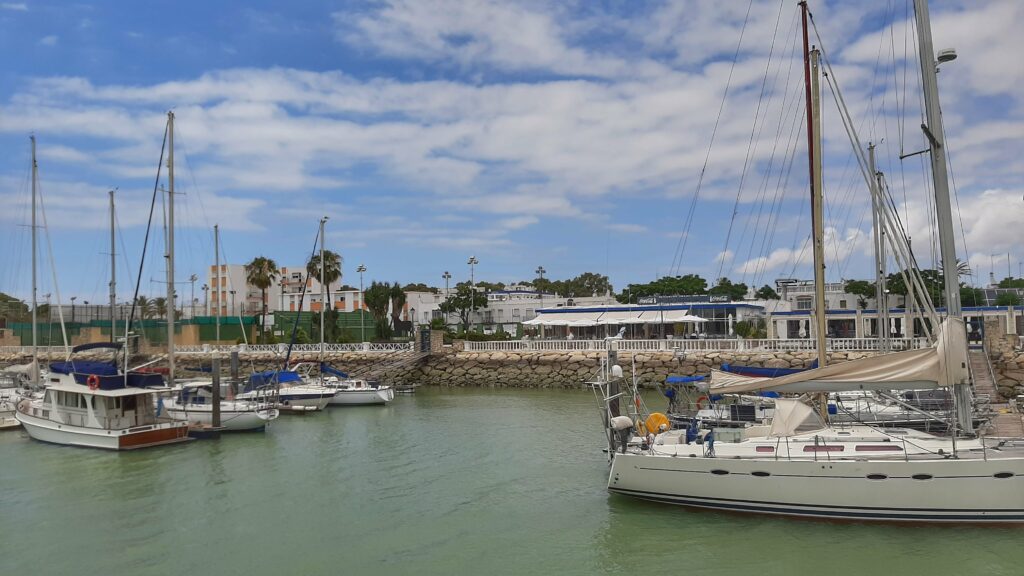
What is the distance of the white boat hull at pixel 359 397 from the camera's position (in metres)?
42.7

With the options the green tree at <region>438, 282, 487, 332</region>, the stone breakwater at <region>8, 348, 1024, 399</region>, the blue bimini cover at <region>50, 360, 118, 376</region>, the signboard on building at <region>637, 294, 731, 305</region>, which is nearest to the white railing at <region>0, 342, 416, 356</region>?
the stone breakwater at <region>8, 348, 1024, 399</region>

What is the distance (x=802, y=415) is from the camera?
18.9 meters

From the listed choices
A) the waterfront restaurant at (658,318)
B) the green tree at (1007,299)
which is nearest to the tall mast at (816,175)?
the waterfront restaurant at (658,318)

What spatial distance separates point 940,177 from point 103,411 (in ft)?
100

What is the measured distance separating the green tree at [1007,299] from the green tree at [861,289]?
1061cm

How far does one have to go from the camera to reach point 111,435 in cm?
2834

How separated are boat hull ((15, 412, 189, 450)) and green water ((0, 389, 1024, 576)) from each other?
53 cm

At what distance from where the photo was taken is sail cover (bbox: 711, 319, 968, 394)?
669 inches

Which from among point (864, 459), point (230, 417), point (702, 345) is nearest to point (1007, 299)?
point (702, 345)

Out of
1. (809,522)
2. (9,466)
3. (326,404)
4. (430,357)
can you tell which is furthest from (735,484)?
(430,357)

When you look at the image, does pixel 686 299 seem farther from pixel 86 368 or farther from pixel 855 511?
pixel 855 511

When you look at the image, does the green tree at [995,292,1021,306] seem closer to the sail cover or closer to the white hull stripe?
the sail cover

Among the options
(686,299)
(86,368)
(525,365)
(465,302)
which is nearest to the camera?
(86,368)

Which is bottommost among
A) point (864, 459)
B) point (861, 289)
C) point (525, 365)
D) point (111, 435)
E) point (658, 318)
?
point (111, 435)
